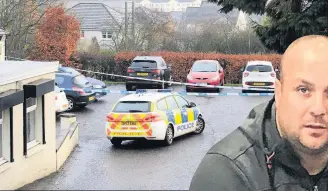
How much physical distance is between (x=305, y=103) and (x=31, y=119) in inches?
437

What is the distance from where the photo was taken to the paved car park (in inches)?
455

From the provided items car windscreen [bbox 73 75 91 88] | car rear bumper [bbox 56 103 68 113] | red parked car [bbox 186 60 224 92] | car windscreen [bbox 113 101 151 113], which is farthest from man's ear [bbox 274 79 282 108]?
red parked car [bbox 186 60 224 92]

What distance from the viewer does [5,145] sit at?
10.5 m

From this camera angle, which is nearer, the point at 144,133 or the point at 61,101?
the point at 144,133

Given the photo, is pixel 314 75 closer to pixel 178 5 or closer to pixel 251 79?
pixel 251 79

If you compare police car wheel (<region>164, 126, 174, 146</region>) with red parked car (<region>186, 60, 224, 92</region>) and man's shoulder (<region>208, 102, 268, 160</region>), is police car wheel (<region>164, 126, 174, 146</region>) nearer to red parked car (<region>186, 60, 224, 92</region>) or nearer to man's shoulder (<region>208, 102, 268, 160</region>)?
red parked car (<region>186, 60, 224, 92</region>)

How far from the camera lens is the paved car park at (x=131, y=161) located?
455 inches

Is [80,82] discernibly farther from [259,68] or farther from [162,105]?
[259,68]

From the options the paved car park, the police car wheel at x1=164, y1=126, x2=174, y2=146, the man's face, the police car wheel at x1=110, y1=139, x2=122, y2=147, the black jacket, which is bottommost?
the paved car park

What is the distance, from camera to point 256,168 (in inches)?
63.6

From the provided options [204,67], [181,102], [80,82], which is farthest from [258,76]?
[181,102]

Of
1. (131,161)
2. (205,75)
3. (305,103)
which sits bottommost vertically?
(131,161)

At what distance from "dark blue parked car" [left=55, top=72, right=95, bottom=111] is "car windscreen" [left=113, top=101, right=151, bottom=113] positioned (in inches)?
250

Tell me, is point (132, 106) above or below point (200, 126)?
above
